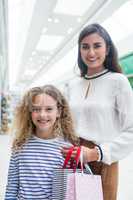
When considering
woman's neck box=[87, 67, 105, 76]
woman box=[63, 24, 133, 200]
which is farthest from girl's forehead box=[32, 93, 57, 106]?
woman's neck box=[87, 67, 105, 76]

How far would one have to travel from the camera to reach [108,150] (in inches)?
56.4

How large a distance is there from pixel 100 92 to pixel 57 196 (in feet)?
1.82

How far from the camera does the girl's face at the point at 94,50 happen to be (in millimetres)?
1567

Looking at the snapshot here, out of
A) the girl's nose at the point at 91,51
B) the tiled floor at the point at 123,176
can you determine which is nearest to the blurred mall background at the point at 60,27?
the tiled floor at the point at 123,176

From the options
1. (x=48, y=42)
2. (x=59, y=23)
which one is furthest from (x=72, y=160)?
(x=48, y=42)

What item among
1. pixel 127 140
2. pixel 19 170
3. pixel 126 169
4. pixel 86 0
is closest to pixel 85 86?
pixel 127 140

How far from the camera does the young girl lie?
1492 mm

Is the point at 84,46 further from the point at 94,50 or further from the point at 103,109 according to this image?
the point at 103,109

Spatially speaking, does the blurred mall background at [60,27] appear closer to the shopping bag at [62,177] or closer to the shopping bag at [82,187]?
the shopping bag at [62,177]

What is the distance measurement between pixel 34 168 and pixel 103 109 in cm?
45

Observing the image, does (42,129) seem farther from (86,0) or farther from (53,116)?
(86,0)

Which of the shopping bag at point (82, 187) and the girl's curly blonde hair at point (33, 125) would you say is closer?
the shopping bag at point (82, 187)

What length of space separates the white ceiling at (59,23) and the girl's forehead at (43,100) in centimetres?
201

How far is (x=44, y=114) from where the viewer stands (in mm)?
1568
